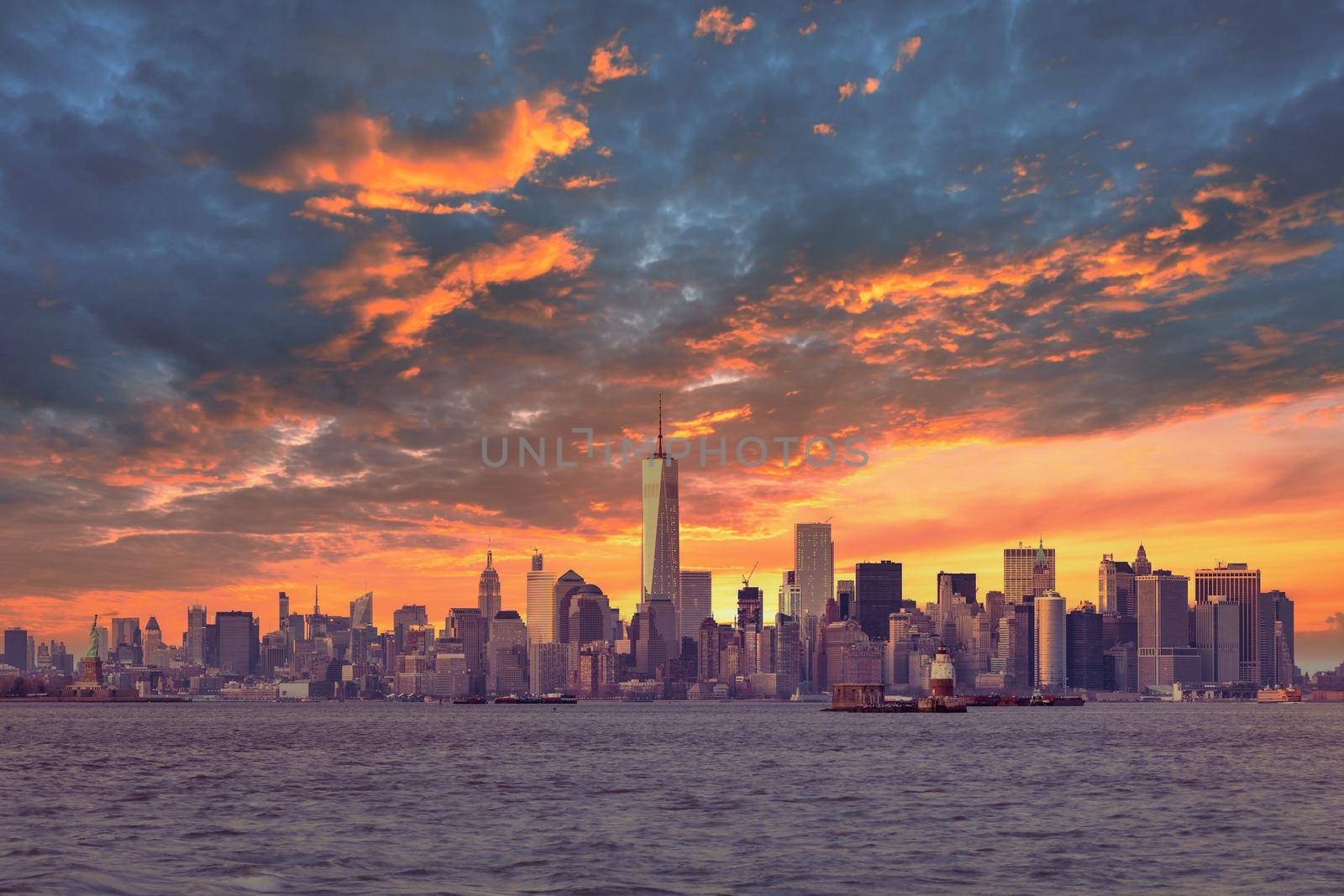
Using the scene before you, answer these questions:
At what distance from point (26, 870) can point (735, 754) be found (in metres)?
89.5

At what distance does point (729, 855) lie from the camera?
2205 inches

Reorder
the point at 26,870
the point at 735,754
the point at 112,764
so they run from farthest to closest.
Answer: the point at 735,754, the point at 112,764, the point at 26,870

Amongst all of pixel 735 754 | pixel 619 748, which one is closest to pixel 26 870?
pixel 735 754

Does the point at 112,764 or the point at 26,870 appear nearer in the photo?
the point at 26,870

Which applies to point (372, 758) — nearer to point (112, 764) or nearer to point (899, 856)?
point (112, 764)

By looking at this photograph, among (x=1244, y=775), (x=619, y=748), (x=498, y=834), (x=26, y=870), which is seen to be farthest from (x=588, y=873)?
(x=619, y=748)

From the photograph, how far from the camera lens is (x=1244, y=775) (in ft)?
348

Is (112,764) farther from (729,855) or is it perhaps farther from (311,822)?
(729,855)

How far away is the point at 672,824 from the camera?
221 feet

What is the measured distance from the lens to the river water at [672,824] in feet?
165

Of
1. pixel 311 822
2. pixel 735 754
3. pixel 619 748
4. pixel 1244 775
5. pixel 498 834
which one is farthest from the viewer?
pixel 619 748

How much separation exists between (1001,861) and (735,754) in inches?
3162

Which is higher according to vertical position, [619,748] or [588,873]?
[588,873]

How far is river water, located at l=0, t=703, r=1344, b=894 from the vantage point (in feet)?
165
